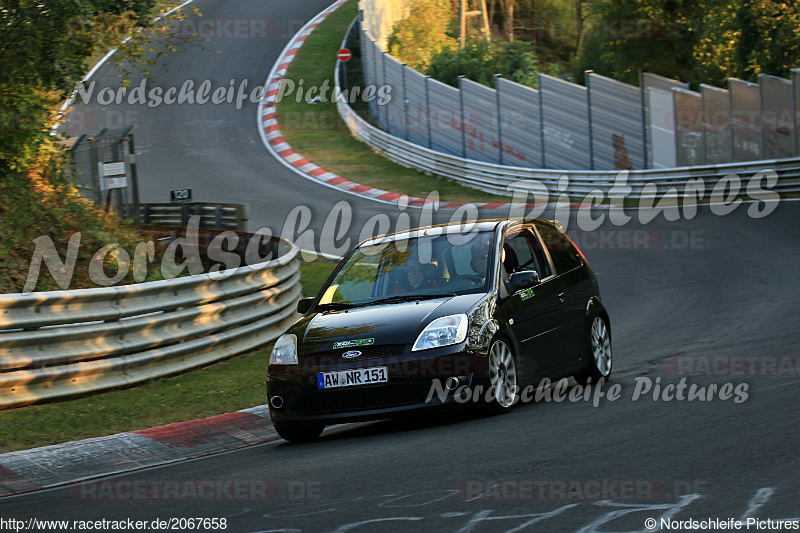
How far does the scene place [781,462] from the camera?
18.5 feet

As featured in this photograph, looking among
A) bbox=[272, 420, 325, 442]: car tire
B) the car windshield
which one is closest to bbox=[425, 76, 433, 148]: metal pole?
the car windshield

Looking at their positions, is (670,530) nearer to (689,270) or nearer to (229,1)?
(689,270)

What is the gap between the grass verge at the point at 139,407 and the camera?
8633 mm

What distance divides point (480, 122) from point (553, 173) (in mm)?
5184

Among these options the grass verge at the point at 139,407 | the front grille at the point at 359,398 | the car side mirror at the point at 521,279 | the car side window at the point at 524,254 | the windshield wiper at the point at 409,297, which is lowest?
the grass verge at the point at 139,407

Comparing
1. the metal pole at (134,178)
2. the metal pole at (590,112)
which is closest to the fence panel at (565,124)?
the metal pole at (590,112)

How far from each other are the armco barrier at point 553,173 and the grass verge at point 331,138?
0.34 m

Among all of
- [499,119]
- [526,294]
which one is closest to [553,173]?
[499,119]

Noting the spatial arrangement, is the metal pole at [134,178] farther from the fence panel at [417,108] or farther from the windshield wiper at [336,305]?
the fence panel at [417,108]

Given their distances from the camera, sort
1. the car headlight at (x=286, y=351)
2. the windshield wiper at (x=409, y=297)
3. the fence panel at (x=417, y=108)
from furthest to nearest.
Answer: the fence panel at (x=417, y=108), the windshield wiper at (x=409, y=297), the car headlight at (x=286, y=351)

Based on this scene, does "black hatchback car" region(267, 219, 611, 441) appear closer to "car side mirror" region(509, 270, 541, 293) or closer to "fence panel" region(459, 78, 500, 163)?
"car side mirror" region(509, 270, 541, 293)

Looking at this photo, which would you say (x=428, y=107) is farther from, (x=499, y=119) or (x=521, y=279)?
(x=521, y=279)

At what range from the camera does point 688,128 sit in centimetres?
2761

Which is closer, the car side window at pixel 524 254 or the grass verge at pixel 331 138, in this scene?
the car side window at pixel 524 254
